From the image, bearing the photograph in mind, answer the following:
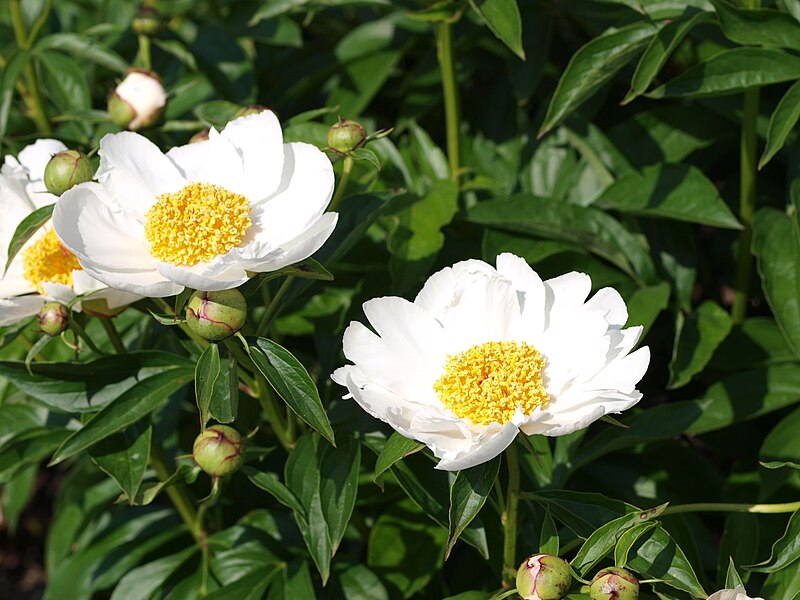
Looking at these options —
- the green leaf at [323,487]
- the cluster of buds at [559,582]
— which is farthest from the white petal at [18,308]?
the cluster of buds at [559,582]

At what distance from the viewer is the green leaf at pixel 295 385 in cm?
134

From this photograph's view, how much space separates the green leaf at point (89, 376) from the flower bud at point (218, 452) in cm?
15

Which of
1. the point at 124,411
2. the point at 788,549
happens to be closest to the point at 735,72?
the point at 788,549

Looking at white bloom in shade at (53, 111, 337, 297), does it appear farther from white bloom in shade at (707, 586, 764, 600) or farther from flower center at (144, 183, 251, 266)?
white bloom in shade at (707, 586, 764, 600)

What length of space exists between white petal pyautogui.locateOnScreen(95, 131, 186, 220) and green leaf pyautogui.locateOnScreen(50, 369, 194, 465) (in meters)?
0.26

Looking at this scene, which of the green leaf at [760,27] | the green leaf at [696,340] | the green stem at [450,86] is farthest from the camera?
the green stem at [450,86]

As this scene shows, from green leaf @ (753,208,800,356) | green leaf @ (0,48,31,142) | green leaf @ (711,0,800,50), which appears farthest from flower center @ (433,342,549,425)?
green leaf @ (0,48,31,142)

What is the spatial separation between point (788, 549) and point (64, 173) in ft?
3.70

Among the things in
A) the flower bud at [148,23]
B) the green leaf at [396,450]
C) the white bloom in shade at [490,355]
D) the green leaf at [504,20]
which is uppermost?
the green leaf at [504,20]

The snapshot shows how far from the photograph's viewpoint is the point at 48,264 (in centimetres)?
162

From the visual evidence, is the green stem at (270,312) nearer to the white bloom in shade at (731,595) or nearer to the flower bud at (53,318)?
the flower bud at (53,318)

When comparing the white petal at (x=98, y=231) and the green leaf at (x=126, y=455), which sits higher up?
the white petal at (x=98, y=231)

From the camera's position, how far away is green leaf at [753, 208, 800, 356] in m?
1.76

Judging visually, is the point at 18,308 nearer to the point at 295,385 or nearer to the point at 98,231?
the point at 98,231
